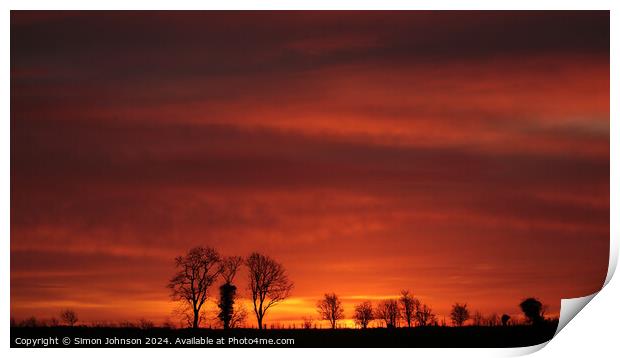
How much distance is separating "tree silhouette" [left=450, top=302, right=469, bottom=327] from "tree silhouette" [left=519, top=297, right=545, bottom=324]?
0.57m

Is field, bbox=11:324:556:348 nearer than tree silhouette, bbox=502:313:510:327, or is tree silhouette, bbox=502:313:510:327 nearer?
field, bbox=11:324:556:348

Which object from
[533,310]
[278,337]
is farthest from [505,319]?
[278,337]

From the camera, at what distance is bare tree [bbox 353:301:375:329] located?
12.2 metres

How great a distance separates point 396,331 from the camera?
1199 cm

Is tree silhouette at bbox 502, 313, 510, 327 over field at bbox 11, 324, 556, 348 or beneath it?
over

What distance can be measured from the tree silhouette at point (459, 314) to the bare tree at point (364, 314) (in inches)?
32.2

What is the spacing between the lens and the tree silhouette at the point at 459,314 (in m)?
12.2

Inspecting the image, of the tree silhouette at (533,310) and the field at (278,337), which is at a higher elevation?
the tree silhouette at (533,310)

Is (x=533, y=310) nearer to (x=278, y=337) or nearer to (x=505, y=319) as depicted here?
(x=505, y=319)

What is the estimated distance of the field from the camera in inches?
465

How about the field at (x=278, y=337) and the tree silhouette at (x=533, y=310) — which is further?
the tree silhouette at (x=533, y=310)

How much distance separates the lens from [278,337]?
39.2 ft
